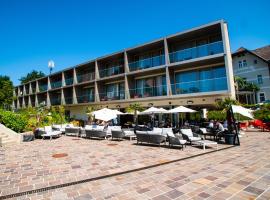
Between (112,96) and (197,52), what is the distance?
12.0 meters

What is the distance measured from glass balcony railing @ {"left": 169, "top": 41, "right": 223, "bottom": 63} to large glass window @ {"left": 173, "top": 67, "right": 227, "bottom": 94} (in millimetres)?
1680

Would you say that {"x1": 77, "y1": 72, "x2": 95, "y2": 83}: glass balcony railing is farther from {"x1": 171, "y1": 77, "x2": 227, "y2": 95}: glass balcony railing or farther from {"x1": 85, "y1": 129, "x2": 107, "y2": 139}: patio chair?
{"x1": 85, "y1": 129, "x2": 107, "y2": 139}: patio chair

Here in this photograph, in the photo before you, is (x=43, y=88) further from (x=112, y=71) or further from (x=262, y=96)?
(x=262, y=96)

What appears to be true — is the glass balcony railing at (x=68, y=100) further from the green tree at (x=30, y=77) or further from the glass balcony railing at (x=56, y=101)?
the green tree at (x=30, y=77)

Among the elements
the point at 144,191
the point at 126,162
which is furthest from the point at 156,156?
the point at 144,191

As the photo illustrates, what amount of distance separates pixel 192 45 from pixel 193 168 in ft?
51.4

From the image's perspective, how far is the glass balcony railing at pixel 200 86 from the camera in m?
16.5

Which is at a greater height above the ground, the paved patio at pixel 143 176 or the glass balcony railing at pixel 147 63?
the glass balcony railing at pixel 147 63

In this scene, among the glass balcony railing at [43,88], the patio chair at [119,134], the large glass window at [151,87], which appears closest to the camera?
the patio chair at [119,134]

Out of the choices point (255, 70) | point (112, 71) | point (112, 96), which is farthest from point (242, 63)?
point (112, 96)

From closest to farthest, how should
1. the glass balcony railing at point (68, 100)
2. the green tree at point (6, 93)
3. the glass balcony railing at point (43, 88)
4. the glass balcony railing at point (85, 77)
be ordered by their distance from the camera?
the glass balcony railing at point (85, 77), the glass balcony railing at point (68, 100), the glass balcony railing at point (43, 88), the green tree at point (6, 93)

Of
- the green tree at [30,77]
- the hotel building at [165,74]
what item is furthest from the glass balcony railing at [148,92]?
the green tree at [30,77]

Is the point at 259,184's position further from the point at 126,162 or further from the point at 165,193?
the point at 126,162

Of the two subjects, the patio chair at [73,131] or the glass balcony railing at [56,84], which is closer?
the patio chair at [73,131]
